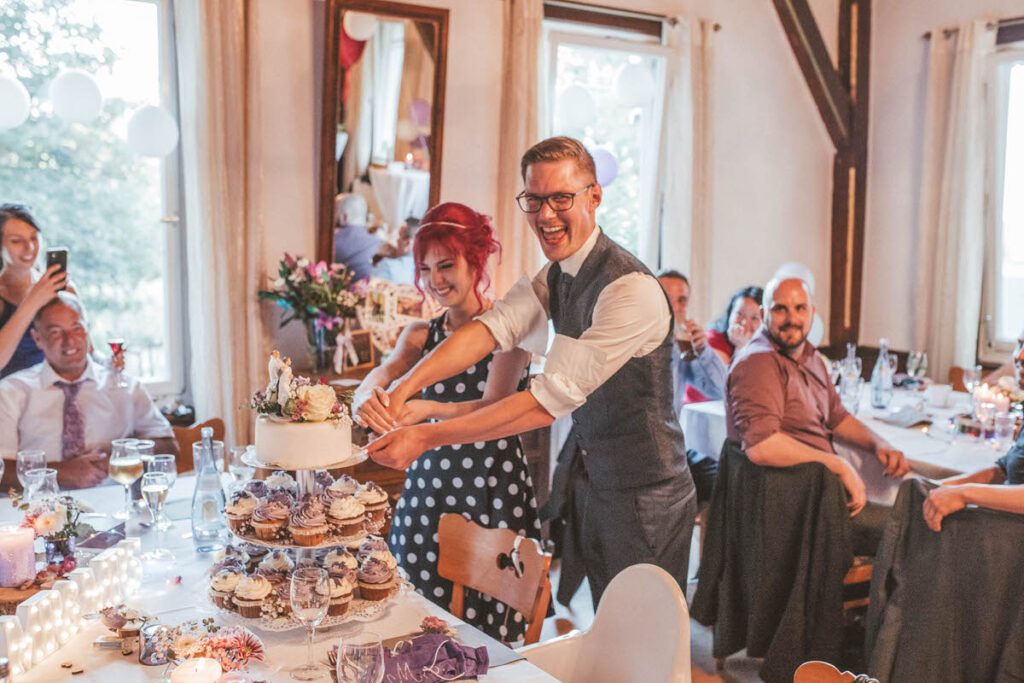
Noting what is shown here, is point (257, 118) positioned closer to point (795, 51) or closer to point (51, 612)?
point (51, 612)

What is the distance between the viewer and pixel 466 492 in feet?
8.70

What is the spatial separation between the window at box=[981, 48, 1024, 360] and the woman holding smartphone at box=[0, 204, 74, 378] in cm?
527

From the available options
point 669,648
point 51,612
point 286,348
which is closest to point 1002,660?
point 669,648

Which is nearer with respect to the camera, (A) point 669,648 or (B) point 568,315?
(A) point 669,648

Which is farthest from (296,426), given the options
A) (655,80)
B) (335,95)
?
(655,80)

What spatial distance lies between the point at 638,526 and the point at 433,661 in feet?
2.85

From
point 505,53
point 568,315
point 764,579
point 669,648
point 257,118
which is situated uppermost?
point 505,53

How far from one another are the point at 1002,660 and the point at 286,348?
11.2ft

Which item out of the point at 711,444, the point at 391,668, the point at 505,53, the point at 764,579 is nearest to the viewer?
the point at 391,668

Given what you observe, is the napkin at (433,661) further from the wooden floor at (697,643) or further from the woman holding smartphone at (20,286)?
the woman holding smartphone at (20,286)

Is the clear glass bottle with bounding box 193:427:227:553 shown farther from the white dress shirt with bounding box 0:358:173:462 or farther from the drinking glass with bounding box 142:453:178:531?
the white dress shirt with bounding box 0:358:173:462

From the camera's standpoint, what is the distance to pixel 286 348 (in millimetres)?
4793

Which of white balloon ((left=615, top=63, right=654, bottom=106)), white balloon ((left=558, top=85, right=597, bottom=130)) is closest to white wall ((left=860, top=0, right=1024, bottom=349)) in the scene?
white balloon ((left=615, top=63, right=654, bottom=106))

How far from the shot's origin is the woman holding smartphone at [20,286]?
377 centimetres
